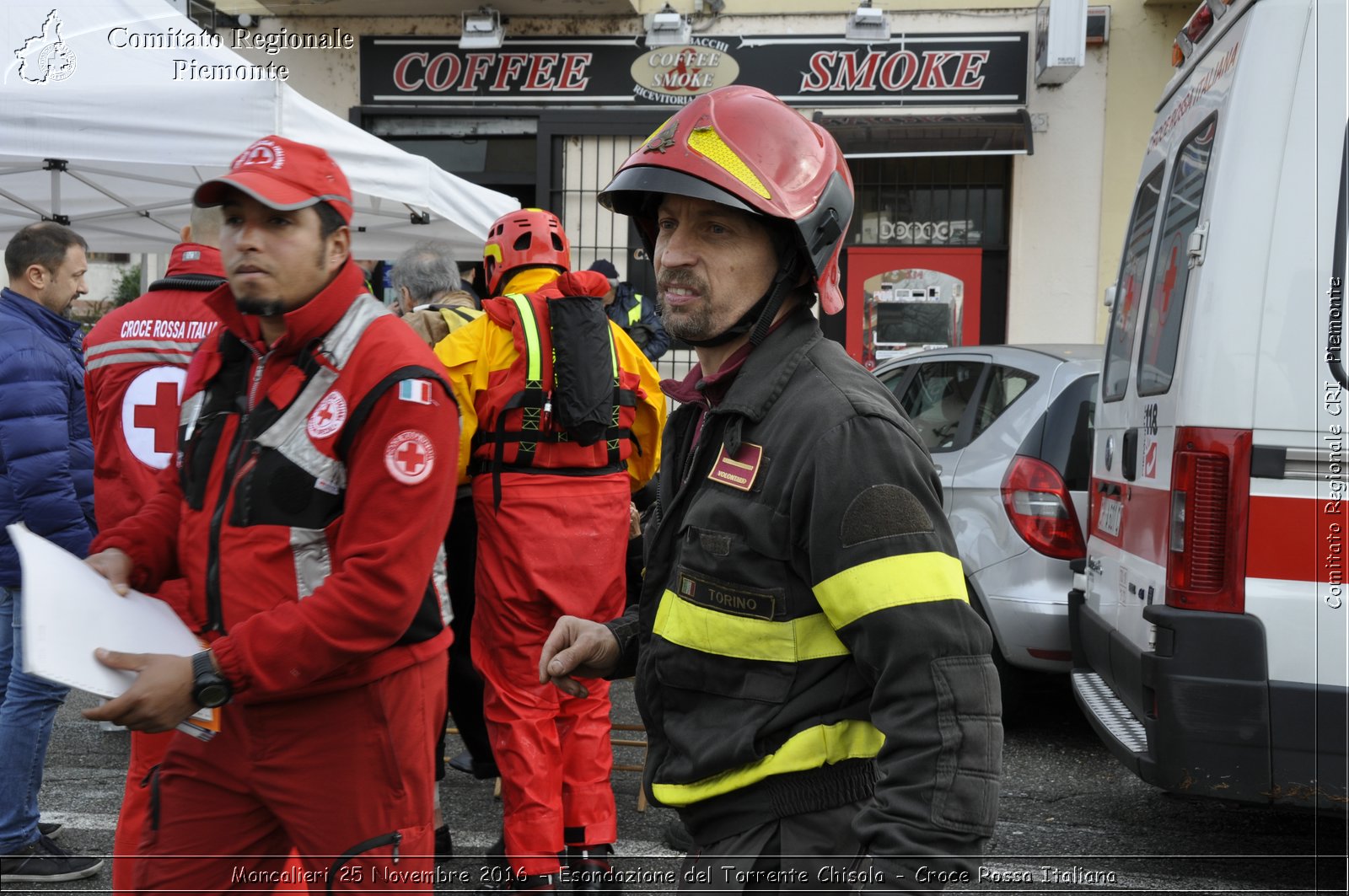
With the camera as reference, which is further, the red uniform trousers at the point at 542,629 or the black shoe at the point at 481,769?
the black shoe at the point at 481,769

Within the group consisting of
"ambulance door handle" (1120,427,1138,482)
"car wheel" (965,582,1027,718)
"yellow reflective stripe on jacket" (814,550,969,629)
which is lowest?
"car wheel" (965,582,1027,718)

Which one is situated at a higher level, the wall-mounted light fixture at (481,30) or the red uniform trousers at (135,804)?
A: the wall-mounted light fixture at (481,30)

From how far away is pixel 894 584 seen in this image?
5.21 feet

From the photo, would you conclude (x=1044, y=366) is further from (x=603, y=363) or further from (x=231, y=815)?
(x=231, y=815)

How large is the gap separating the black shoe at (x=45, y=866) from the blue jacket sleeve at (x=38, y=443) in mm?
1047

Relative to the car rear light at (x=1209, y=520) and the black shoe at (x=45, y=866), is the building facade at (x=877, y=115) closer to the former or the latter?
the car rear light at (x=1209, y=520)

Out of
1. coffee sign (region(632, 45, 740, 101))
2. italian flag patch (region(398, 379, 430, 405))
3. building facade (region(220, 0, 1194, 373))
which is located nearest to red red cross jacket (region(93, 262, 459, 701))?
italian flag patch (region(398, 379, 430, 405))

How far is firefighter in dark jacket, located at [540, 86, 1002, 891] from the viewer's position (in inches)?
61.5

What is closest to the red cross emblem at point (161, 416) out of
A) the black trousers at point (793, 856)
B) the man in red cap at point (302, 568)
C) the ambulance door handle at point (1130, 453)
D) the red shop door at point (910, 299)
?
the man in red cap at point (302, 568)

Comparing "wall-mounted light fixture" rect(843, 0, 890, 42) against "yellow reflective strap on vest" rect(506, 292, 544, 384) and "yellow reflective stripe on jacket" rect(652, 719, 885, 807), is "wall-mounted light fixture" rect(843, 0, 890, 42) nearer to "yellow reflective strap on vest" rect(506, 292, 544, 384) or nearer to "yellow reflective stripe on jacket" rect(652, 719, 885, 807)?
"yellow reflective strap on vest" rect(506, 292, 544, 384)

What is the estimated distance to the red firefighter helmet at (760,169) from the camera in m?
1.82

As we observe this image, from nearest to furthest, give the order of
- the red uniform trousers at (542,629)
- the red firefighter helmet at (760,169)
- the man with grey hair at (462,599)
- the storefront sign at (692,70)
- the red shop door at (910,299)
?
the red firefighter helmet at (760,169) → the red uniform trousers at (542,629) → the man with grey hair at (462,599) → the storefront sign at (692,70) → the red shop door at (910,299)

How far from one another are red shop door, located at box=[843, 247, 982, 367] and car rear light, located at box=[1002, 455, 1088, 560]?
5.80m

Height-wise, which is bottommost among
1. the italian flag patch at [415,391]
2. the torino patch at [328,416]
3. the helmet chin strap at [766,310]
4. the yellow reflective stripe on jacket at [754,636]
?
the yellow reflective stripe on jacket at [754,636]
